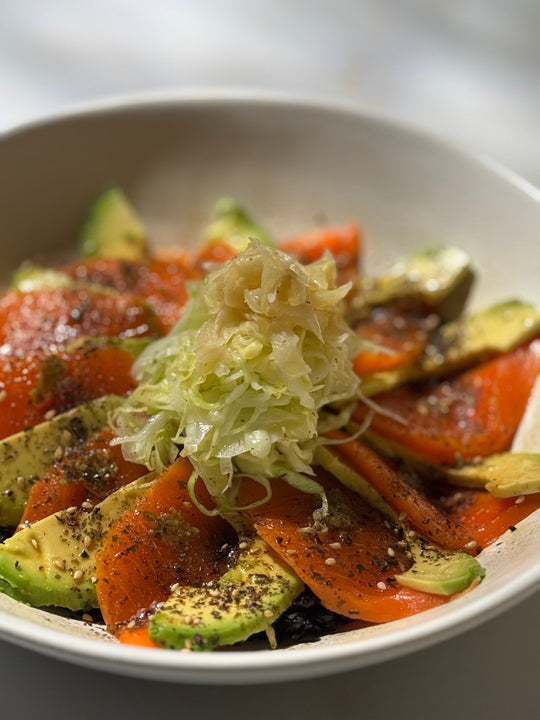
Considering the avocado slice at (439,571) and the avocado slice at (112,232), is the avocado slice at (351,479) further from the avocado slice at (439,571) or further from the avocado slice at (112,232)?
the avocado slice at (112,232)

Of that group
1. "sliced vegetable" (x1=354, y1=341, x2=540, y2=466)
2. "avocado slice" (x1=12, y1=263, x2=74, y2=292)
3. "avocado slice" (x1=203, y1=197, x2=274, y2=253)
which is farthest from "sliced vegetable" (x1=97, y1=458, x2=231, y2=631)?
"avocado slice" (x1=203, y1=197, x2=274, y2=253)

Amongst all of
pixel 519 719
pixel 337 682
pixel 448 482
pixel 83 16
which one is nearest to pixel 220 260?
pixel 448 482

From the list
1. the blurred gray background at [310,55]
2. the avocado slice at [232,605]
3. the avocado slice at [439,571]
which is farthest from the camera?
the blurred gray background at [310,55]

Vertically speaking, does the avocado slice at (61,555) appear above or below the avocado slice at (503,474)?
below

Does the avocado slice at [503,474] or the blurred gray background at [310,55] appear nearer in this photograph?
the avocado slice at [503,474]

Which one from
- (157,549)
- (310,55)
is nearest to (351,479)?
(157,549)

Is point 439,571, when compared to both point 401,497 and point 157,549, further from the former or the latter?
point 157,549

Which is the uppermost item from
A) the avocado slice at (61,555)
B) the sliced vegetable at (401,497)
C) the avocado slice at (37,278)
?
the avocado slice at (37,278)

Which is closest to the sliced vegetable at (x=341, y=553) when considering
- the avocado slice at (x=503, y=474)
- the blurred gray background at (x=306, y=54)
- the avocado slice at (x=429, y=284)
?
the avocado slice at (x=503, y=474)
